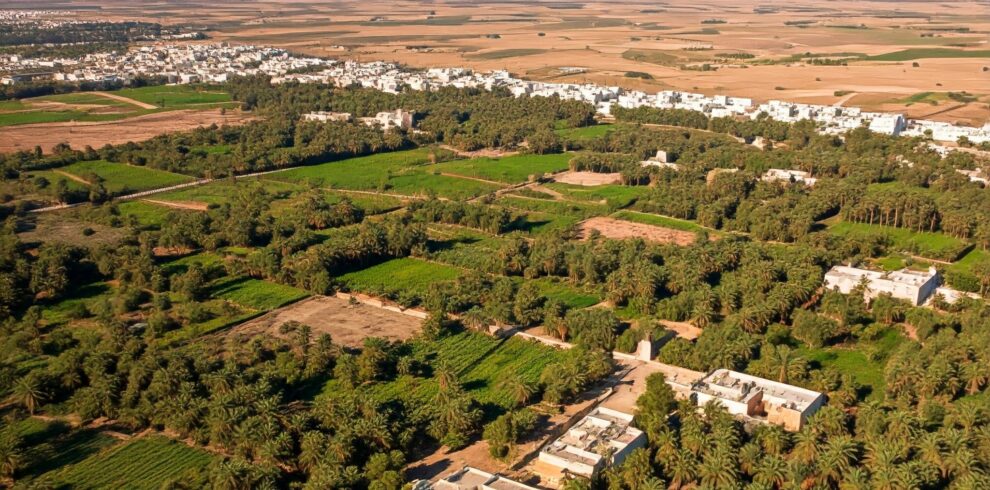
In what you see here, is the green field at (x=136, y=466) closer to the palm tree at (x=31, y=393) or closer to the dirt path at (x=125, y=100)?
the palm tree at (x=31, y=393)

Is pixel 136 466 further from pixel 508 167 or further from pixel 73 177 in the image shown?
pixel 508 167

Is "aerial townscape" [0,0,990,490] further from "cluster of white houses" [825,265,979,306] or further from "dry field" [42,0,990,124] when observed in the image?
"dry field" [42,0,990,124]

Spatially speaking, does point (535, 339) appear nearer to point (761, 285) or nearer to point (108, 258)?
point (761, 285)

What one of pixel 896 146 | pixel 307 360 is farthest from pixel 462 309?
pixel 896 146

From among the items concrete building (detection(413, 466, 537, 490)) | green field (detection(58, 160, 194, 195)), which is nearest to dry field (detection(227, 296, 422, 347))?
concrete building (detection(413, 466, 537, 490))

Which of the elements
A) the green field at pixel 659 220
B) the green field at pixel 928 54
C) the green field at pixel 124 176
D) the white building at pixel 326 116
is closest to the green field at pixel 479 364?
the green field at pixel 659 220
